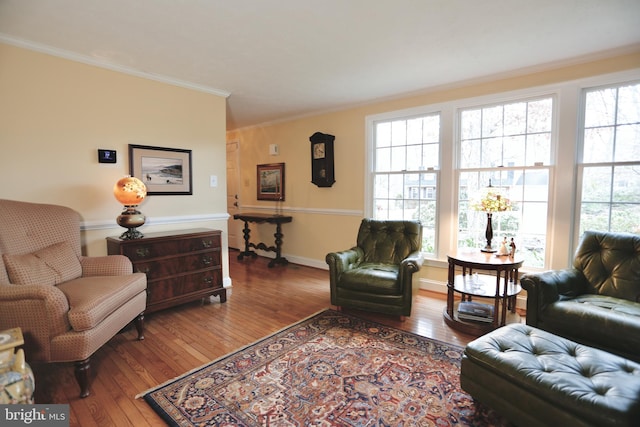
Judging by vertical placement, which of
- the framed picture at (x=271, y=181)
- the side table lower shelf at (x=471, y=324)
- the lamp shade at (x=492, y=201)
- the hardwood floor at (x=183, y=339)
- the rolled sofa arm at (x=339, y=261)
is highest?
the framed picture at (x=271, y=181)

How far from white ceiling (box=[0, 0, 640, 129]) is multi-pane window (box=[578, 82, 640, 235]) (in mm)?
422

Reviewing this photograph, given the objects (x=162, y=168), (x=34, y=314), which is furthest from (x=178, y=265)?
(x=34, y=314)

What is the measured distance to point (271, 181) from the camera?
556 centimetres

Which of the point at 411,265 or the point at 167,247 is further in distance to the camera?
the point at 167,247

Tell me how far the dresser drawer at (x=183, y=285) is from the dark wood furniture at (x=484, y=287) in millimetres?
2360

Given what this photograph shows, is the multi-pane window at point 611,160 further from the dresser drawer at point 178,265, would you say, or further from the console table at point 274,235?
the console table at point 274,235

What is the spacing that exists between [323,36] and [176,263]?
243cm

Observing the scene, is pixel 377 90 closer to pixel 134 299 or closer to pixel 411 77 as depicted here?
pixel 411 77

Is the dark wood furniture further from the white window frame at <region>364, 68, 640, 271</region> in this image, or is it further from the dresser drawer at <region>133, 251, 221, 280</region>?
the dresser drawer at <region>133, 251, 221, 280</region>

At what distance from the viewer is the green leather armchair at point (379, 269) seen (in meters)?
2.85

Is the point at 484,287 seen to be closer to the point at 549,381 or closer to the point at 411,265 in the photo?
the point at 411,265

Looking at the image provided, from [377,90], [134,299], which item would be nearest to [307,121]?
[377,90]

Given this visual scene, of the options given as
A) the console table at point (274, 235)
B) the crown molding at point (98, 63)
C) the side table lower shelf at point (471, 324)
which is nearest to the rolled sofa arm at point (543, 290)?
the side table lower shelf at point (471, 324)

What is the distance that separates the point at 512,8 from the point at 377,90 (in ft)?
6.00
